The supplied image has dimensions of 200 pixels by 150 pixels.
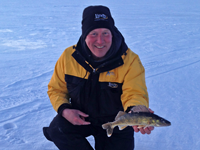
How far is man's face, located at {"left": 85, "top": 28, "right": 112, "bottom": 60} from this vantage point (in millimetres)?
2064

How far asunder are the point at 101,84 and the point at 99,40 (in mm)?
436

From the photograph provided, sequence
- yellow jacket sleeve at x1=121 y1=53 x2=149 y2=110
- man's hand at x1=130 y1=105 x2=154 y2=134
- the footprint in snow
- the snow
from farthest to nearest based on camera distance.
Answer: the snow → the footprint in snow → yellow jacket sleeve at x1=121 y1=53 x2=149 y2=110 → man's hand at x1=130 y1=105 x2=154 y2=134

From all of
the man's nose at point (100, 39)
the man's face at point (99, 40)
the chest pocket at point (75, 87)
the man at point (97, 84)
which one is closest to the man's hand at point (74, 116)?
the man at point (97, 84)

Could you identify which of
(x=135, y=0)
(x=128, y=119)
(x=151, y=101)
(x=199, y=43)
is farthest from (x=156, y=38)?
(x=135, y=0)

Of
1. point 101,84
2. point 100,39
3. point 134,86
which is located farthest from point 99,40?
point 134,86

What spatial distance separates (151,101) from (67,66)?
1689 mm

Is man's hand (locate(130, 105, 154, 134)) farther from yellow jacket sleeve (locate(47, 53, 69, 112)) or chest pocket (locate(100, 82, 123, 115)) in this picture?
yellow jacket sleeve (locate(47, 53, 69, 112))

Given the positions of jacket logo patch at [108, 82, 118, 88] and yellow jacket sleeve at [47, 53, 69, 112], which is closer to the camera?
jacket logo patch at [108, 82, 118, 88]

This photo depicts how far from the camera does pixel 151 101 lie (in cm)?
337

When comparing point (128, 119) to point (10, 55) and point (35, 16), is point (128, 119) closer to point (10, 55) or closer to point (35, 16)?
point (10, 55)

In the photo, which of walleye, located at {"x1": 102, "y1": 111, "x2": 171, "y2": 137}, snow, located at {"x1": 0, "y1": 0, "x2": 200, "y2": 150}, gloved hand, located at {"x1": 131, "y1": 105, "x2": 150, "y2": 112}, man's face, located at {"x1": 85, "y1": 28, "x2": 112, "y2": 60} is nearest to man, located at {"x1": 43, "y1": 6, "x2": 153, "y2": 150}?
man's face, located at {"x1": 85, "y1": 28, "x2": 112, "y2": 60}

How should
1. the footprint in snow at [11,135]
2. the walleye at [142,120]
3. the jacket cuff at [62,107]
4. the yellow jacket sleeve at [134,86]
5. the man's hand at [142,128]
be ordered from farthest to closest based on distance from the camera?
the footprint in snow at [11,135], the jacket cuff at [62,107], the yellow jacket sleeve at [134,86], the man's hand at [142,128], the walleye at [142,120]

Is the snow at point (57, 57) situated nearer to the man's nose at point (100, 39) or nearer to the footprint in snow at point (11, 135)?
the footprint in snow at point (11, 135)

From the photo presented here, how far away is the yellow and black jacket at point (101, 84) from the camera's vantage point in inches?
81.9
